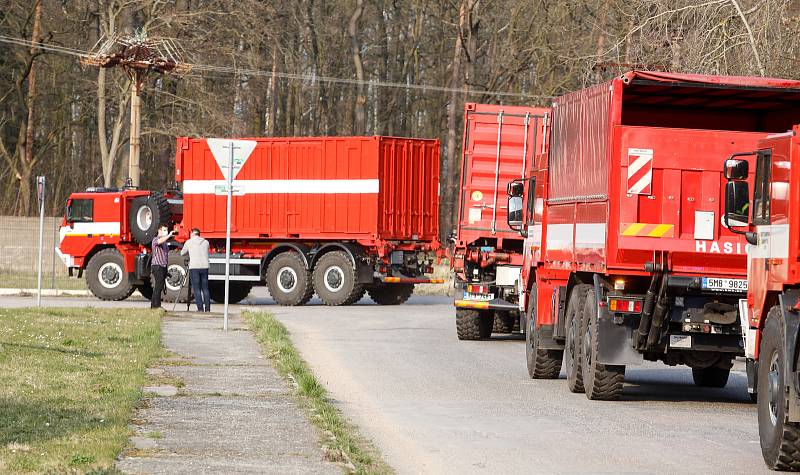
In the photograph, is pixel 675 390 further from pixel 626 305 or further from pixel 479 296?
pixel 479 296

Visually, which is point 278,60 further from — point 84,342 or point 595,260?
point 595,260

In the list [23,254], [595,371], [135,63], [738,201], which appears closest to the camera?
[738,201]

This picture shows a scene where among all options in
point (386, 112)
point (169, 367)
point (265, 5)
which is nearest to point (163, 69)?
point (265, 5)

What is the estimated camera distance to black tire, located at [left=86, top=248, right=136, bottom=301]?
33750mm

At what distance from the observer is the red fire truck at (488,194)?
23016 millimetres

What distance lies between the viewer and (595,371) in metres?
14.0

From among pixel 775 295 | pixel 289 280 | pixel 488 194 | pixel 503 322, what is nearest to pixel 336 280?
pixel 289 280

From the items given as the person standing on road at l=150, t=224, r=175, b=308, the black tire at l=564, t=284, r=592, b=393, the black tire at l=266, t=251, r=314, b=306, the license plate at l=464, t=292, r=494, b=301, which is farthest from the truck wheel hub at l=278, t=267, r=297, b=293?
the black tire at l=564, t=284, r=592, b=393

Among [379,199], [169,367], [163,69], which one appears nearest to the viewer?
[169,367]

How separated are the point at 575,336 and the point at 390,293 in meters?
19.8

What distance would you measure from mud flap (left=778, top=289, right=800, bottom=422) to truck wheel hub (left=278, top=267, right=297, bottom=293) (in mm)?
23973

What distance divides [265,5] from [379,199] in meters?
20.2

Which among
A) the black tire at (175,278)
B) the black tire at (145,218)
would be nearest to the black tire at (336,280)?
the black tire at (175,278)

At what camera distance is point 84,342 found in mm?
18500
